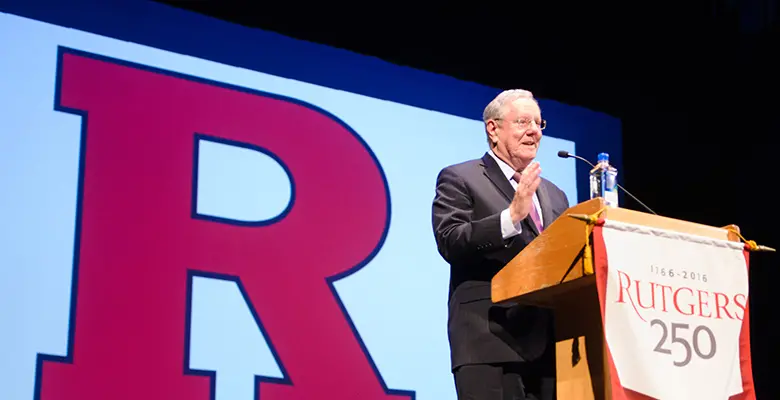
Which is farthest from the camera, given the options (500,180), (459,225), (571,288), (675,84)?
(675,84)

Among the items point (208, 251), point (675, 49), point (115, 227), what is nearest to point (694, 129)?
point (675, 49)

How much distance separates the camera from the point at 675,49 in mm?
4828

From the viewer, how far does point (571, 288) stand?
1.97 m

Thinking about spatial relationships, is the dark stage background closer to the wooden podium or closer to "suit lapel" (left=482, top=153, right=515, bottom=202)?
"suit lapel" (left=482, top=153, right=515, bottom=202)

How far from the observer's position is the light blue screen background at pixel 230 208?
3.02 meters

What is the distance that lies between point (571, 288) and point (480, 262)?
301 mm

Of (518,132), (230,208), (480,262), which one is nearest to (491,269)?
(480,262)

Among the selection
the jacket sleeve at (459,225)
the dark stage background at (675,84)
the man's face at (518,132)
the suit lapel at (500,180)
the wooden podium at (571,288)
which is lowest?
the wooden podium at (571,288)

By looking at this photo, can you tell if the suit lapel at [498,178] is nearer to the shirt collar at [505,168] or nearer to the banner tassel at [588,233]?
the shirt collar at [505,168]

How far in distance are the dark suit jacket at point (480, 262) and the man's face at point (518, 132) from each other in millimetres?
65

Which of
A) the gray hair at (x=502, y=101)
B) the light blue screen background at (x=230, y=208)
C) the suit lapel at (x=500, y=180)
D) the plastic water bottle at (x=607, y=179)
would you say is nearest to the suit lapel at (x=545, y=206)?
the suit lapel at (x=500, y=180)

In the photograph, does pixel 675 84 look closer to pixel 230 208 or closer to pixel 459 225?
pixel 230 208

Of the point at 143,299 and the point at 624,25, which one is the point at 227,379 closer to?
the point at 143,299

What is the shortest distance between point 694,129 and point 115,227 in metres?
3.06
